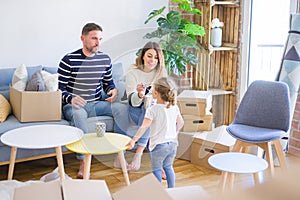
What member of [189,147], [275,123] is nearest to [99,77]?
[189,147]

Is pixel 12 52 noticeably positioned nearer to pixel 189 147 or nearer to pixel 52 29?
pixel 52 29

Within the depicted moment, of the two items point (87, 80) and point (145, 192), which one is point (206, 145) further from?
point (145, 192)

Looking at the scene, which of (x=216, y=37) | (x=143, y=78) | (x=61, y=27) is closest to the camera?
(x=143, y=78)

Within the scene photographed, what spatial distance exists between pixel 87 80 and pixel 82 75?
0.20ft

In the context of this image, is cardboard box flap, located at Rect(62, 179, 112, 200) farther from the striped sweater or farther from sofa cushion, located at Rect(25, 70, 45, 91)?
the striped sweater

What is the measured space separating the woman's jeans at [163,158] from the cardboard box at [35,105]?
91 centimetres

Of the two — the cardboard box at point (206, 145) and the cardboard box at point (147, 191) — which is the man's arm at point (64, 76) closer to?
the cardboard box at point (206, 145)

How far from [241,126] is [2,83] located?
78.1 inches

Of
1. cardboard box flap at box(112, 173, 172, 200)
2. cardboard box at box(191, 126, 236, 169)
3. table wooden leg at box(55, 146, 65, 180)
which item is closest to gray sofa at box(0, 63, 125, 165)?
table wooden leg at box(55, 146, 65, 180)

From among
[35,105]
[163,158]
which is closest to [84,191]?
[163,158]

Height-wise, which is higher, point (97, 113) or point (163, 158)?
point (97, 113)

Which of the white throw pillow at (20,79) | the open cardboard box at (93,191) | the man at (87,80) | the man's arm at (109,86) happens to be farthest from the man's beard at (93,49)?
the open cardboard box at (93,191)

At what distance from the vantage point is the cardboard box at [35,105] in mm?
3010

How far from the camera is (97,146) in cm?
274
